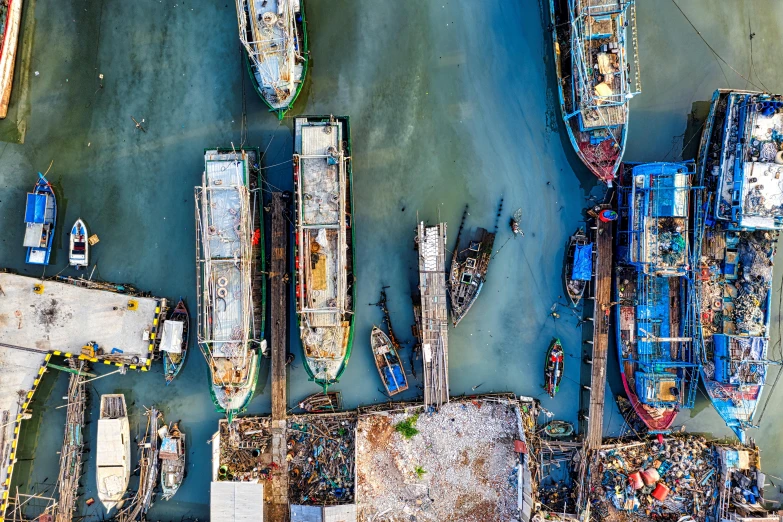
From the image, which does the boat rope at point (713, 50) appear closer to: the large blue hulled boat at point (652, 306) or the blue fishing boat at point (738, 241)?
the blue fishing boat at point (738, 241)

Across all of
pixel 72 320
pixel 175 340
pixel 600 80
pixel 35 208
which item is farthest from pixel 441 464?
pixel 35 208

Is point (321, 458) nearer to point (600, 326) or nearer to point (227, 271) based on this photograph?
point (227, 271)

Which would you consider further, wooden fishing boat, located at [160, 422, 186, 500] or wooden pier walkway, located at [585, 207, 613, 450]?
wooden fishing boat, located at [160, 422, 186, 500]

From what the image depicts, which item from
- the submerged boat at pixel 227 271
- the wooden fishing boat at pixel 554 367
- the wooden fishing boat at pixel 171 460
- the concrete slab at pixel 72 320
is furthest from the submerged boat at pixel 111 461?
the wooden fishing boat at pixel 554 367

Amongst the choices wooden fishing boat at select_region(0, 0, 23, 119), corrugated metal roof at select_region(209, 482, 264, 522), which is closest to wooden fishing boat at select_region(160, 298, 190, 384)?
corrugated metal roof at select_region(209, 482, 264, 522)

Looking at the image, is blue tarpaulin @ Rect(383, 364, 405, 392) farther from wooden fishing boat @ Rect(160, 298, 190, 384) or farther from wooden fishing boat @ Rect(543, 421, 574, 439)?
wooden fishing boat @ Rect(160, 298, 190, 384)

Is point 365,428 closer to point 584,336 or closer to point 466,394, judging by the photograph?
point 466,394

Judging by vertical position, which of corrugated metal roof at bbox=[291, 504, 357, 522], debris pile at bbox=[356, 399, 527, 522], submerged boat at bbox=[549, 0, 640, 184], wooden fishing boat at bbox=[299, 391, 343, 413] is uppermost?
submerged boat at bbox=[549, 0, 640, 184]
